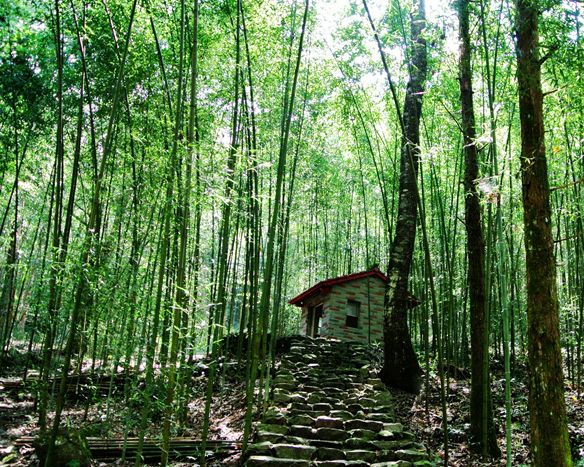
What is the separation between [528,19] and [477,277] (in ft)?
7.54

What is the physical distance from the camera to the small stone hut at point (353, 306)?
27.7ft

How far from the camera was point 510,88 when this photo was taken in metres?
4.79

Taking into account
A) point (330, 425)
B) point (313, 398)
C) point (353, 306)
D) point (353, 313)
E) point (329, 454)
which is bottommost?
point (329, 454)

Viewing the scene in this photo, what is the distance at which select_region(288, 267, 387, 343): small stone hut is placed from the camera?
8.44 metres

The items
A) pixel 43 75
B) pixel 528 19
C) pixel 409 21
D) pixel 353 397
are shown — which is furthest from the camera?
pixel 409 21

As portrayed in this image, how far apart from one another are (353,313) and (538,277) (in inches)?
Result: 237

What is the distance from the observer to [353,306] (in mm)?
8695

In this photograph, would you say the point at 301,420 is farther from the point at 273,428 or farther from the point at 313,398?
the point at 313,398

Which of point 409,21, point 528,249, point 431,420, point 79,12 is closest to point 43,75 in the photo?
point 79,12

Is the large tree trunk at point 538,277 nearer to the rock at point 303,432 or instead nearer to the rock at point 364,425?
the rock at point 364,425

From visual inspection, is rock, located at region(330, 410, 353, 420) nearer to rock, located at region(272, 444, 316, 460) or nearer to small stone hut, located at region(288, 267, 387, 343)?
rock, located at region(272, 444, 316, 460)

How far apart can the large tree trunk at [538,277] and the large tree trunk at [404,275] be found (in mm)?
2936

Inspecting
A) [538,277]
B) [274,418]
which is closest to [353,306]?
[274,418]

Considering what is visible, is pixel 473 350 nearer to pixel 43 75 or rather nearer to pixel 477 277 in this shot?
pixel 477 277
